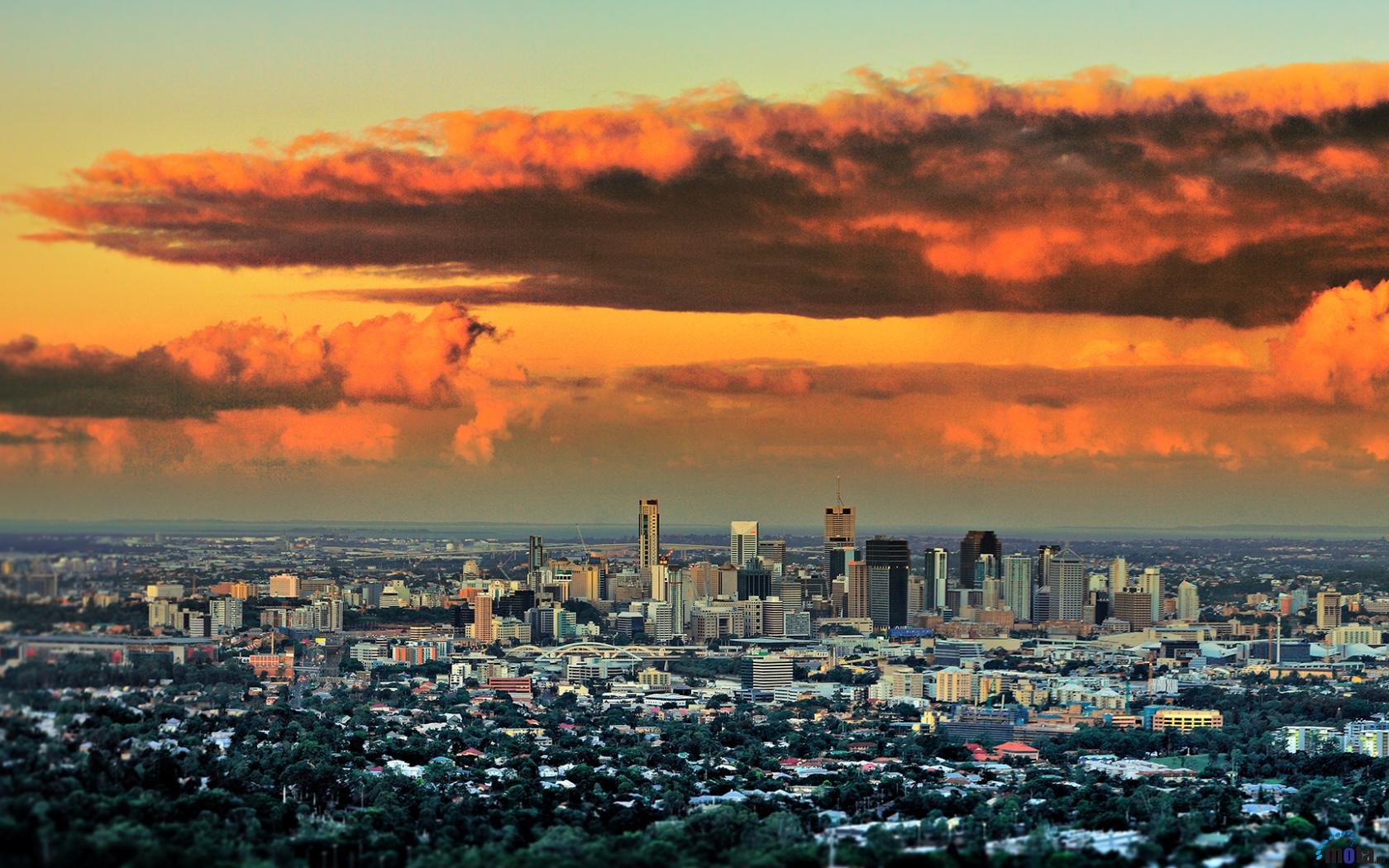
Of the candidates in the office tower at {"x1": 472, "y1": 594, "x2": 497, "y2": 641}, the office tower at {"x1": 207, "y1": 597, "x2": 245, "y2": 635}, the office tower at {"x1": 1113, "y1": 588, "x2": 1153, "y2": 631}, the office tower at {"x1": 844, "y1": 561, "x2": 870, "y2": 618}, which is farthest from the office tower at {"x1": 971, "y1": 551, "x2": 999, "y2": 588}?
the office tower at {"x1": 207, "y1": 597, "x2": 245, "y2": 635}

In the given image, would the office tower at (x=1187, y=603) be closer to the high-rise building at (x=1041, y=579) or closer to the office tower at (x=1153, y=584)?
the office tower at (x=1153, y=584)

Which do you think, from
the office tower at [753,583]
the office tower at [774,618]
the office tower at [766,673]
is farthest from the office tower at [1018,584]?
Answer: the office tower at [766,673]

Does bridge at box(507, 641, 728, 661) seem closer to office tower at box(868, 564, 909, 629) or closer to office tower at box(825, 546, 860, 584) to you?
office tower at box(868, 564, 909, 629)

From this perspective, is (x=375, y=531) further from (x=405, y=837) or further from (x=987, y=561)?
(x=405, y=837)

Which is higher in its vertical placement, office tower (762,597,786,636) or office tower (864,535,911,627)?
office tower (864,535,911,627)

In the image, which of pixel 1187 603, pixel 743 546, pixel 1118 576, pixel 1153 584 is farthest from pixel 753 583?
pixel 1187 603

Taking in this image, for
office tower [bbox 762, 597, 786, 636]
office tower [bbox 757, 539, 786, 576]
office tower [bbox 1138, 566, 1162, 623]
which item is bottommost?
office tower [bbox 762, 597, 786, 636]

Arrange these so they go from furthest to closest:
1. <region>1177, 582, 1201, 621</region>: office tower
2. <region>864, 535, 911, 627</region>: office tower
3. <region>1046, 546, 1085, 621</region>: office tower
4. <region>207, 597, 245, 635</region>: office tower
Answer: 1. <region>864, 535, 911, 627</region>: office tower
2. <region>1046, 546, 1085, 621</region>: office tower
3. <region>1177, 582, 1201, 621</region>: office tower
4. <region>207, 597, 245, 635</region>: office tower
